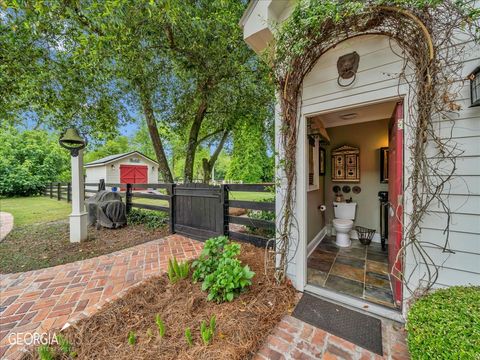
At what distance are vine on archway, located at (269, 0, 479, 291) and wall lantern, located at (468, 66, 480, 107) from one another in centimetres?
8

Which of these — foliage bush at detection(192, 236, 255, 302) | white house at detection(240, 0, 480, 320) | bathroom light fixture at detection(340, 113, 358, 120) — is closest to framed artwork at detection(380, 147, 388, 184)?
white house at detection(240, 0, 480, 320)

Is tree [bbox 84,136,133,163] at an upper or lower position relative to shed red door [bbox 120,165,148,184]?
upper

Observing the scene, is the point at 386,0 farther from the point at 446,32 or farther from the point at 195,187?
the point at 195,187

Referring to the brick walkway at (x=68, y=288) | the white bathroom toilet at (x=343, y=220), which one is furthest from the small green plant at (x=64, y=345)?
the white bathroom toilet at (x=343, y=220)

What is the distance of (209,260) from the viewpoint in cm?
252

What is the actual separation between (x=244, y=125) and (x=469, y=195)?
573cm

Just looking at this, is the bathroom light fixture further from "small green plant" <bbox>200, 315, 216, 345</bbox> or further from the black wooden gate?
"small green plant" <bbox>200, 315, 216, 345</bbox>

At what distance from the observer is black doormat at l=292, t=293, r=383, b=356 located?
1735mm

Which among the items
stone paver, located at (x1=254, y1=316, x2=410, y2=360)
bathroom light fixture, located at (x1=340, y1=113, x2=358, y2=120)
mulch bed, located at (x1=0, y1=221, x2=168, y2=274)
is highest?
bathroom light fixture, located at (x1=340, y1=113, x2=358, y2=120)

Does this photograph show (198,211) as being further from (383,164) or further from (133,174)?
(133,174)

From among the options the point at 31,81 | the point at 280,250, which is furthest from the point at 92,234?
the point at 280,250

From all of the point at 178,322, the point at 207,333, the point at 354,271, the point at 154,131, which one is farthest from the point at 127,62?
the point at 354,271

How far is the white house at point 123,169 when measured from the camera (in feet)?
48.9

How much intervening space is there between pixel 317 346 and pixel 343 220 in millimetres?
2752
